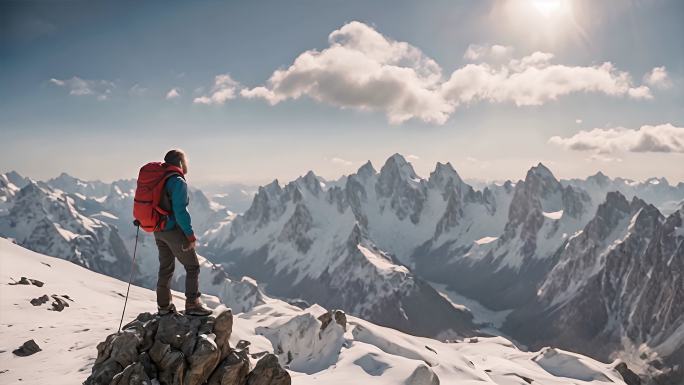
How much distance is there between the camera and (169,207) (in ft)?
61.0

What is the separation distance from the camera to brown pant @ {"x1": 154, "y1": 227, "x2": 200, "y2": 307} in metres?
18.9

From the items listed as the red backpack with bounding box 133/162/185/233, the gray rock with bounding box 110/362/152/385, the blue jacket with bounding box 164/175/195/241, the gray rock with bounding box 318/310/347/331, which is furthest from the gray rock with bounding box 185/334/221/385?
the gray rock with bounding box 318/310/347/331

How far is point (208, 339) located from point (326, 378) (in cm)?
2324

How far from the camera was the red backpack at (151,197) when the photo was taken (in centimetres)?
1802

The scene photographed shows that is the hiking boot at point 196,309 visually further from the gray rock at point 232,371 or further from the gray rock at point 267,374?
the gray rock at point 267,374

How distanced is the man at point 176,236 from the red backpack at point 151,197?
0.23 m

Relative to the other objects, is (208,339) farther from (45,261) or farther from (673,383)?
(673,383)

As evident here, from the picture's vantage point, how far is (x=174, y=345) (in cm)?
2073

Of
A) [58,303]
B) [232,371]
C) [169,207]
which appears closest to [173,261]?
[169,207]

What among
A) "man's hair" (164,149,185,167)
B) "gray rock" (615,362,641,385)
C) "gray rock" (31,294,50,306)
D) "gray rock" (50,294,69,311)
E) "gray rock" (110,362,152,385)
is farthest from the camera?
"gray rock" (615,362,641,385)

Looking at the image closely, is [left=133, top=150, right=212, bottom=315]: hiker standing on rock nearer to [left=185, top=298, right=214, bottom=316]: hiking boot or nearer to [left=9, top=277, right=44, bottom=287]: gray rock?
[left=185, top=298, right=214, bottom=316]: hiking boot

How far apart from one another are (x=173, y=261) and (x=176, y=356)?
13.6ft

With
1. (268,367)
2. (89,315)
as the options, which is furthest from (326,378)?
(89,315)

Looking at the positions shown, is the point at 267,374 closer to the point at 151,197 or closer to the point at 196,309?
the point at 196,309
